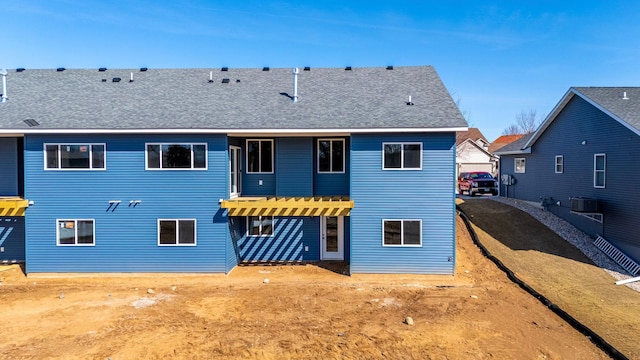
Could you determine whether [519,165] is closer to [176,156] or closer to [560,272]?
[560,272]

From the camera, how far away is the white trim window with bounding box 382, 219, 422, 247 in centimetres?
1383

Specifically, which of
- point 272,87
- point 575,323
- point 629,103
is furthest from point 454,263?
point 629,103

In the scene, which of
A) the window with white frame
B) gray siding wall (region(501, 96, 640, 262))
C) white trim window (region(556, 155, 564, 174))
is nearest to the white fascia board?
the window with white frame

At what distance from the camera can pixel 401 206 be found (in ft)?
45.3

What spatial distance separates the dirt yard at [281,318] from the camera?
327 inches

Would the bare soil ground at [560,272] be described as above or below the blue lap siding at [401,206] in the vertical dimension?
below

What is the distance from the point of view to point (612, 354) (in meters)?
8.43

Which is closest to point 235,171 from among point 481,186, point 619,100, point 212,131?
point 212,131

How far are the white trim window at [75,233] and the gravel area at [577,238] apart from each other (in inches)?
795

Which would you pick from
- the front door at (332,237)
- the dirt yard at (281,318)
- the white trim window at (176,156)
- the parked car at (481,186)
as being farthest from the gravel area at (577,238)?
the white trim window at (176,156)

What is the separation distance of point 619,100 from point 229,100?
60.1 feet

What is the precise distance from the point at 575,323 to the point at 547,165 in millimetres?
13769

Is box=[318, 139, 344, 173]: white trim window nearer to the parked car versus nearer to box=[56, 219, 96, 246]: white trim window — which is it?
box=[56, 219, 96, 246]: white trim window

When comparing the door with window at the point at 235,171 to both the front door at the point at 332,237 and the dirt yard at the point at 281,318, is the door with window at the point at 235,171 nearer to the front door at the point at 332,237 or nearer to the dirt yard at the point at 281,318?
the dirt yard at the point at 281,318
